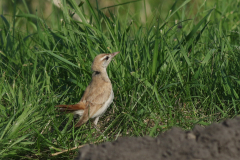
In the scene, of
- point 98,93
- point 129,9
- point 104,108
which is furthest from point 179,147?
point 129,9

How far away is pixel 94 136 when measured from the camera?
390 centimetres

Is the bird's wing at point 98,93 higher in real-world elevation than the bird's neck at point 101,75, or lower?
lower

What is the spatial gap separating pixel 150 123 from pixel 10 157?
1600 millimetres

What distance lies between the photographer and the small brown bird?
169 inches

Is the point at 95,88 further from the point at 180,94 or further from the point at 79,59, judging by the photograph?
the point at 180,94

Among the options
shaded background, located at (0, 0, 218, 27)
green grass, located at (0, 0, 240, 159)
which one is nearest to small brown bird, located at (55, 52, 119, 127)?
green grass, located at (0, 0, 240, 159)

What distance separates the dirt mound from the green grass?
0.84 m

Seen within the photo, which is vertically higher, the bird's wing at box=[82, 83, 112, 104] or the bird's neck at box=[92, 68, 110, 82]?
the bird's neck at box=[92, 68, 110, 82]

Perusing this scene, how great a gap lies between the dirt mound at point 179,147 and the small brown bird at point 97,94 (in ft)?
4.87

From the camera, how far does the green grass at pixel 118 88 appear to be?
3.87 m

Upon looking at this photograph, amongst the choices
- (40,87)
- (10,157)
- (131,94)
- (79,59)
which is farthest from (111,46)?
(10,157)

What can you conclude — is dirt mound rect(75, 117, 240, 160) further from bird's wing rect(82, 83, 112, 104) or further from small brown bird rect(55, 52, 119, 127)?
bird's wing rect(82, 83, 112, 104)

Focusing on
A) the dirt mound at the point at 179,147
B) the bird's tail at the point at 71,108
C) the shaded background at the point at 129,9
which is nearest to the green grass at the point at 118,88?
the bird's tail at the point at 71,108

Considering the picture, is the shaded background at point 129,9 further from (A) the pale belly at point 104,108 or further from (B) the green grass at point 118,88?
(A) the pale belly at point 104,108
